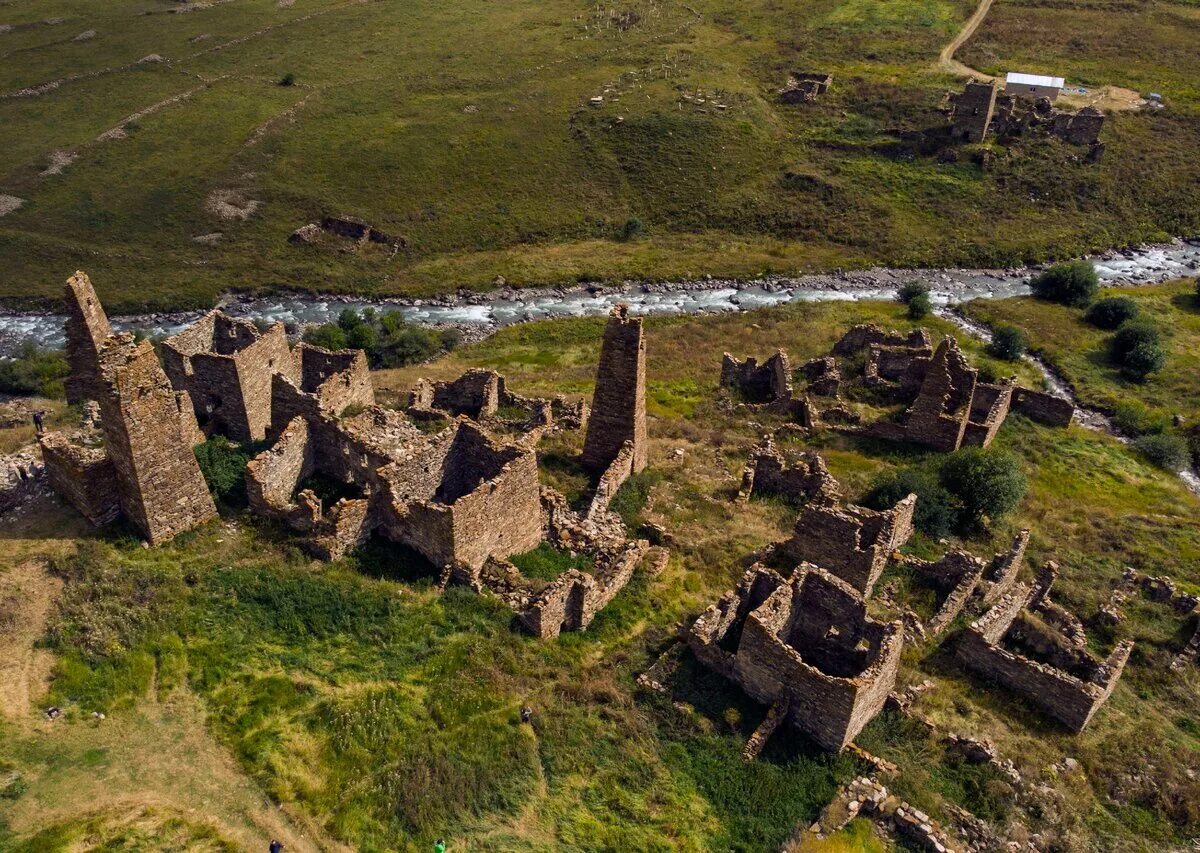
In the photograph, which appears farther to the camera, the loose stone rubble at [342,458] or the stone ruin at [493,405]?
the stone ruin at [493,405]

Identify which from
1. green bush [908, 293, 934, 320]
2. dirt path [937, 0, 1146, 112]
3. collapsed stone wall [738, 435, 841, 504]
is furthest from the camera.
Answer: dirt path [937, 0, 1146, 112]

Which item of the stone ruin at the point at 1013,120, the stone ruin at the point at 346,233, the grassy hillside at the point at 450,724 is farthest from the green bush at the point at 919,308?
the stone ruin at the point at 346,233

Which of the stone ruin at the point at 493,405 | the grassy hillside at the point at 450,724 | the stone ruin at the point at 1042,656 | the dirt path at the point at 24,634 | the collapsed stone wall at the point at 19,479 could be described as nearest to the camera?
the grassy hillside at the point at 450,724

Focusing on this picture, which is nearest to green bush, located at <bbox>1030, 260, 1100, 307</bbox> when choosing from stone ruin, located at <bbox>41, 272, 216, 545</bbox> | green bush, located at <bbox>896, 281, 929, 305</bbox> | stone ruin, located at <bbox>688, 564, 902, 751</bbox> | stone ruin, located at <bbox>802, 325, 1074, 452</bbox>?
green bush, located at <bbox>896, 281, 929, 305</bbox>

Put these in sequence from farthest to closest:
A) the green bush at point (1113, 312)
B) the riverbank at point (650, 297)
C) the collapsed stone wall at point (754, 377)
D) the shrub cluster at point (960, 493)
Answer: the riverbank at point (650, 297)
the green bush at point (1113, 312)
the collapsed stone wall at point (754, 377)
the shrub cluster at point (960, 493)

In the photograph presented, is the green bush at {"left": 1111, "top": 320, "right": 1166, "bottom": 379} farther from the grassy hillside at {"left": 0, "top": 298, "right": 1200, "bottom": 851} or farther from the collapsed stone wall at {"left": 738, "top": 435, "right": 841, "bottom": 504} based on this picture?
the collapsed stone wall at {"left": 738, "top": 435, "right": 841, "bottom": 504}

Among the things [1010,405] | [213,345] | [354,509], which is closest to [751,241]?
[1010,405]

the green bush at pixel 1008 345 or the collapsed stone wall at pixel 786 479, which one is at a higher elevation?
the collapsed stone wall at pixel 786 479

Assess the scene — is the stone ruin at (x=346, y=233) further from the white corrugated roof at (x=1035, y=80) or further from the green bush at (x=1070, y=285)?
the white corrugated roof at (x=1035, y=80)
